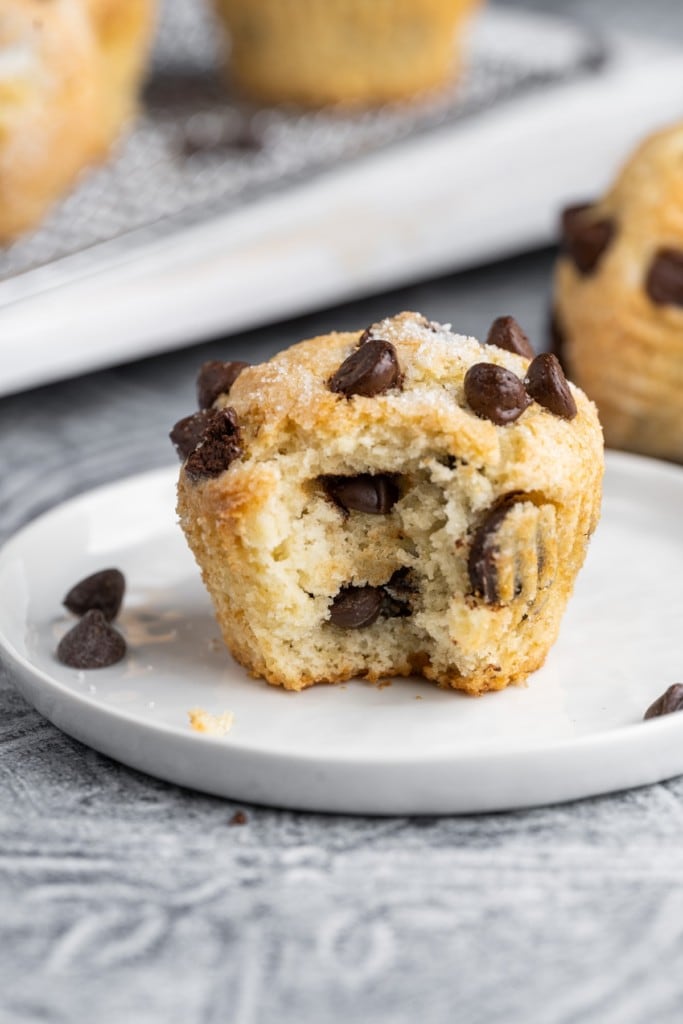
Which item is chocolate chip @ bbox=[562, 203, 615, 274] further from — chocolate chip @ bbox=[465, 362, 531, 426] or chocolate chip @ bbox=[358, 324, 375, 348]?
chocolate chip @ bbox=[465, 362, 531, 426]

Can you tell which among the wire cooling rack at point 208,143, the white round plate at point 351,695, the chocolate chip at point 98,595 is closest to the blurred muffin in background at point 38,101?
the wire cooling rack at point 208,143

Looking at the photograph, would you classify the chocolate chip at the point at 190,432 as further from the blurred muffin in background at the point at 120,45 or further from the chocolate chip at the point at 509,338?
the blurred muffin in background at the point at 120,45

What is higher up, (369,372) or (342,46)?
(369,372)

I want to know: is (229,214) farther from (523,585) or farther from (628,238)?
(523,585)

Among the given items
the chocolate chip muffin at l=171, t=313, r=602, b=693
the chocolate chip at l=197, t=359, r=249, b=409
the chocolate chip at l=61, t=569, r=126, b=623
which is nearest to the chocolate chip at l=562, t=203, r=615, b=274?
the chocolate chip muffin at l=171, t=313, r=602, b=693

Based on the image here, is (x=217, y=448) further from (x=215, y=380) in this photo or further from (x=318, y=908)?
(x=318, y=908)

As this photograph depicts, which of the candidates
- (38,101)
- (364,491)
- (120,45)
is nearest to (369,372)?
(364,491)

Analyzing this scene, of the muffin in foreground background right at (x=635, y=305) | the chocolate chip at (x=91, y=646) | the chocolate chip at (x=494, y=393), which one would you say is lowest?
the muffin in foreground background right at (x=635, y=305)
